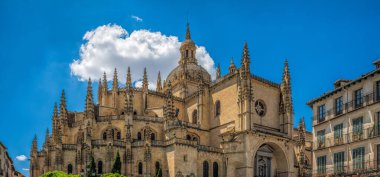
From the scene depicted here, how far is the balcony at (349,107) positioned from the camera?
96.7ft

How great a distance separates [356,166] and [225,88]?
24141 mm

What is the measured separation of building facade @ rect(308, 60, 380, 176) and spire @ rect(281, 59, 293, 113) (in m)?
16.5

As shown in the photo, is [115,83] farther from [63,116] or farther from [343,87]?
[343,87]

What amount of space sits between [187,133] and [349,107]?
23.3m

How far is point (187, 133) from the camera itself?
169ft

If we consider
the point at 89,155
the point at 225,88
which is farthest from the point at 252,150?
the point at 89,155

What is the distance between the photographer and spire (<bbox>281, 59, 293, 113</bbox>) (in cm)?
5300

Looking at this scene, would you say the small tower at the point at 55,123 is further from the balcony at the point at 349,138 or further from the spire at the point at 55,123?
the balcony at the point at 349,138

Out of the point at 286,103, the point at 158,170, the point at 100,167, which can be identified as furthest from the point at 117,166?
the point at 286,103

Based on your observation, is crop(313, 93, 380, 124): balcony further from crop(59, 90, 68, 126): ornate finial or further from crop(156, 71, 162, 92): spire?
crop(156, 71, 162, 92): spire

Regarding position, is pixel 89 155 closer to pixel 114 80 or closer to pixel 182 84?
pixel 114 80

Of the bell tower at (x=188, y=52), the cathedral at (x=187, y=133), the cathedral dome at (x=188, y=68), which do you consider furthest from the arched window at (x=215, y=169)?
the bell tower at (x=188, y=52)

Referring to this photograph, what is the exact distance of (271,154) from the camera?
51156 mm

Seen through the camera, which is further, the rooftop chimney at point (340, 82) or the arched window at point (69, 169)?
the arched window at point (69, 169)
